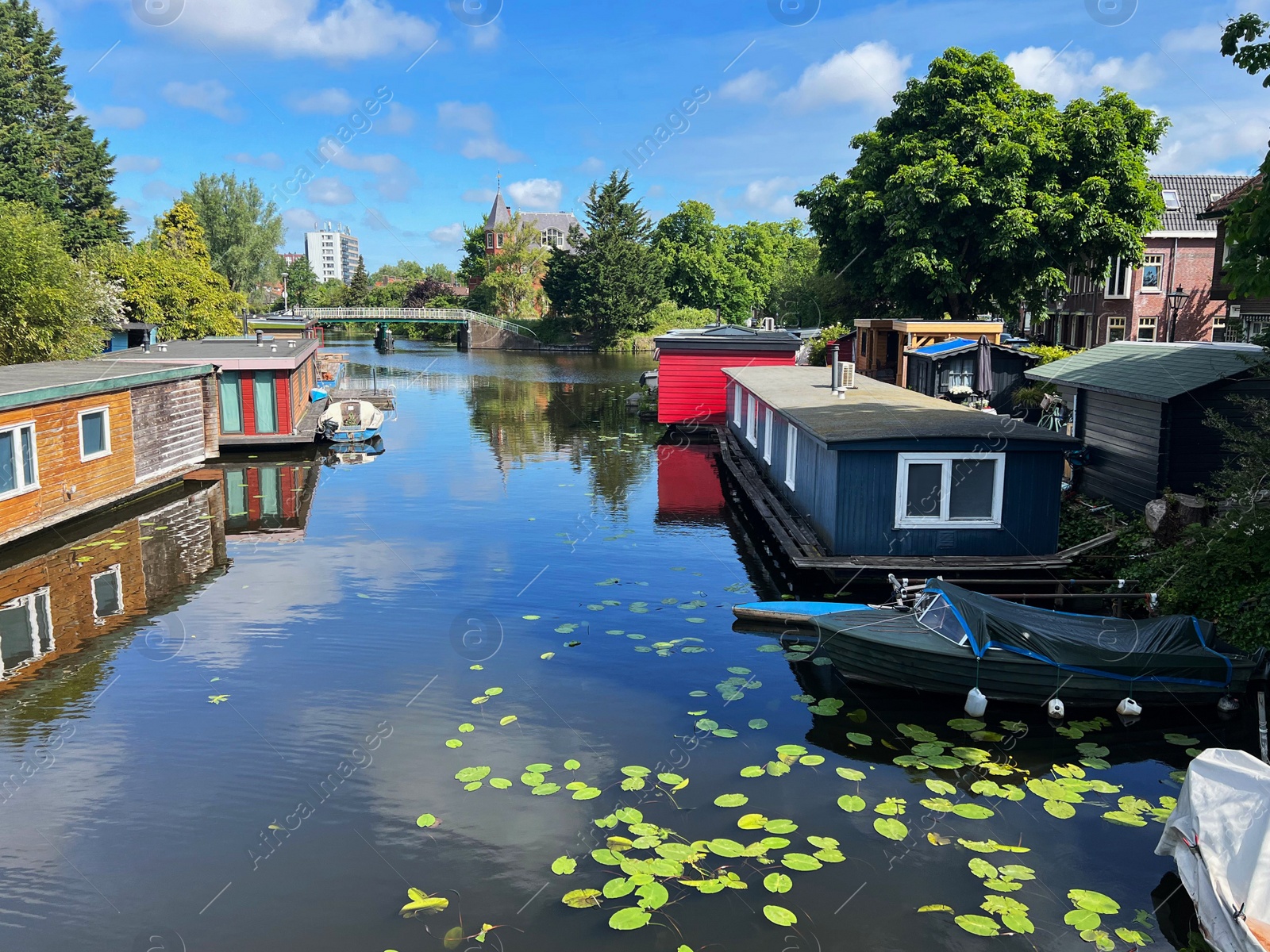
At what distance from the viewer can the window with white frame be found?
50.1 m

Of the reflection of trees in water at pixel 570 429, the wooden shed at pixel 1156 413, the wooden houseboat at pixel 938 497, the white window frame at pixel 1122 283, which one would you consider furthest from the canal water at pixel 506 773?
the white window frame at pixel 1122 283

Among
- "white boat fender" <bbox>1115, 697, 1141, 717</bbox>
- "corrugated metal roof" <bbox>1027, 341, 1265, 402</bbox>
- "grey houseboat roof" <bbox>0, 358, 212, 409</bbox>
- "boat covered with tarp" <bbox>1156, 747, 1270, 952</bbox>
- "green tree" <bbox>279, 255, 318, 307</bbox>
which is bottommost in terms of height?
"white boat fender" <bbox>1115, 697, 1141, 717</bbox>

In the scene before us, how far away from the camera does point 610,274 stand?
312 ft

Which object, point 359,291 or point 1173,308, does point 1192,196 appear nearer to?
point 1173,308

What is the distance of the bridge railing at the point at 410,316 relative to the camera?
98812mm

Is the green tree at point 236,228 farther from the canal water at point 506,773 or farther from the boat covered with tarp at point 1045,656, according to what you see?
the boat covered with tarp at point 1045,656

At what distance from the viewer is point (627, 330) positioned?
9900 centimetres

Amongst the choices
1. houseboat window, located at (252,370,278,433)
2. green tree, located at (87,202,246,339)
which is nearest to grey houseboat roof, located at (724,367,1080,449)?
houseboat window, located at (252,370,278,433)

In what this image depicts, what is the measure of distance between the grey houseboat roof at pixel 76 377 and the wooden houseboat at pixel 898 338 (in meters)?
29.6

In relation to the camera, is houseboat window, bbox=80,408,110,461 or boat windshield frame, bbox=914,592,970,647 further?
houseboat window, bbox=80,408,110,461

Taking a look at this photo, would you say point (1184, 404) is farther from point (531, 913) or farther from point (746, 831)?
point (531, 913)

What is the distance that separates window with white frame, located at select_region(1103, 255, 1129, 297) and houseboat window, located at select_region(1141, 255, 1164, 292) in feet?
2.66

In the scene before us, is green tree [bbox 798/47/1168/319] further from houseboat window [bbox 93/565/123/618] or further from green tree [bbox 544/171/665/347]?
green tree [bbox 544/171/665/347]

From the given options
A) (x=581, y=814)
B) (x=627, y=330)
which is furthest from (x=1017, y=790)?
(x=627, y=330)
